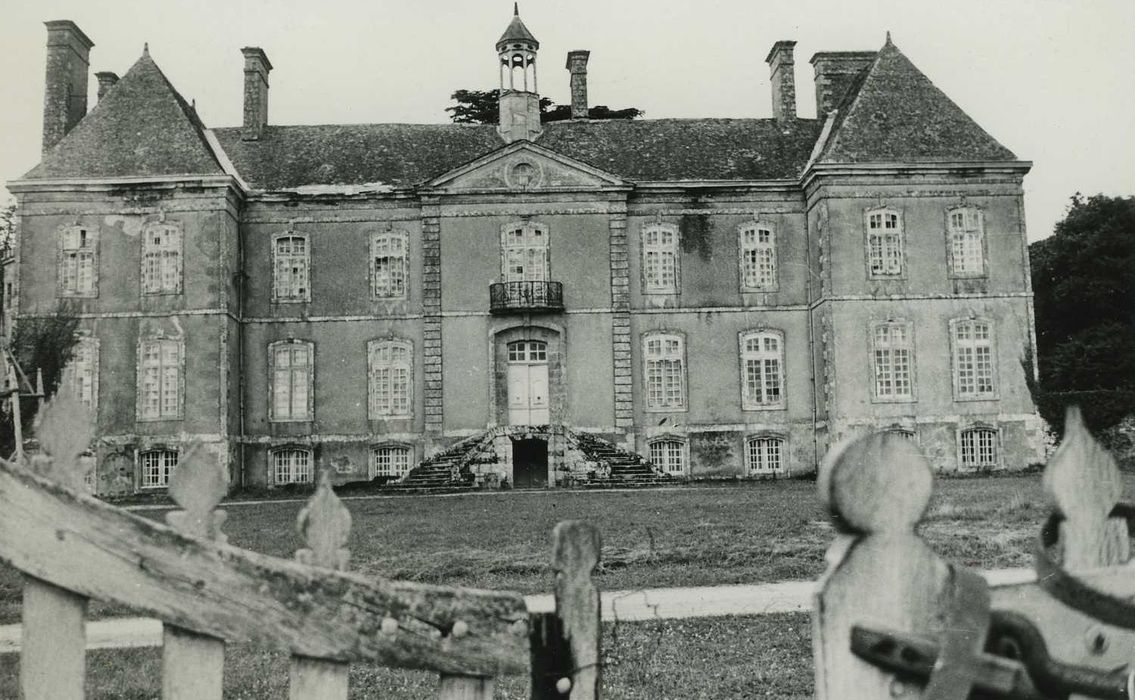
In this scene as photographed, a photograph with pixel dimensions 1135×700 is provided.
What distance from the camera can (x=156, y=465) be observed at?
92.5 feet

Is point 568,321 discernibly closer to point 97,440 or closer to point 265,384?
point 265,384

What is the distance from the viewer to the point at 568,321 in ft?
96.3

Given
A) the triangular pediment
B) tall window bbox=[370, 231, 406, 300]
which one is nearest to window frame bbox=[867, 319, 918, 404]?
the triangular pediment

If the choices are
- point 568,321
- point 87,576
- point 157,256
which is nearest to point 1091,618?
point 87,576

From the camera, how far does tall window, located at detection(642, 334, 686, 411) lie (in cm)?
2950

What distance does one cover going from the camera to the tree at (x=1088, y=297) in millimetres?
38625

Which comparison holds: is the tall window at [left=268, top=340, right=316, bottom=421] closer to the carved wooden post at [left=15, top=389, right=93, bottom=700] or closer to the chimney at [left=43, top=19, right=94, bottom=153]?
the chimney at [left=43, top=19, right=94, bottom=153]

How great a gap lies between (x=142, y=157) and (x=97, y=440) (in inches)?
306

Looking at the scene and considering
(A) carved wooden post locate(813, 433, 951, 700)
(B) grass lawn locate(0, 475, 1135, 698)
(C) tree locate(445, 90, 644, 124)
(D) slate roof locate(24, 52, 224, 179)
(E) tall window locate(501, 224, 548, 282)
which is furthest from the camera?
(C) tree locate(445, 90, 644, 124)

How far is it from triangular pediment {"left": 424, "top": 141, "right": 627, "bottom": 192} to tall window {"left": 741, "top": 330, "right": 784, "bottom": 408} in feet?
19.4

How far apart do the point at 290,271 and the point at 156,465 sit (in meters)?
6.43

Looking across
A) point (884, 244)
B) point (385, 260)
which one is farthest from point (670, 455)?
point (385, 260)

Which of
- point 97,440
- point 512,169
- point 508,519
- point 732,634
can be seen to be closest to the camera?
point 732,634

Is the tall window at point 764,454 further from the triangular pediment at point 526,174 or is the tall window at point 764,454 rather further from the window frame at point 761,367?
the triangular pediment at point 526,174
